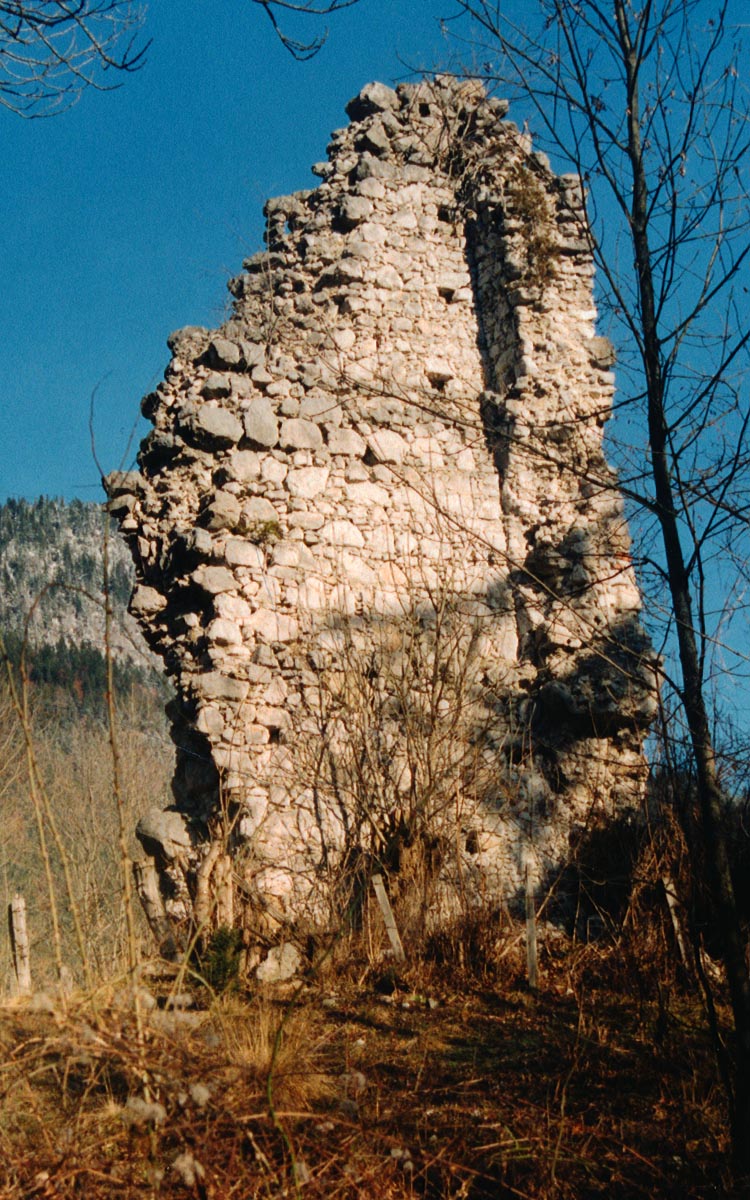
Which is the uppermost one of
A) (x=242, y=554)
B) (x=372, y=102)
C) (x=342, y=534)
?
(x=372, y=102)

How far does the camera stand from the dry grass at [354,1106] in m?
3.14

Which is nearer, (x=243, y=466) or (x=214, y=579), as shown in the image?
(x=214, y=579)

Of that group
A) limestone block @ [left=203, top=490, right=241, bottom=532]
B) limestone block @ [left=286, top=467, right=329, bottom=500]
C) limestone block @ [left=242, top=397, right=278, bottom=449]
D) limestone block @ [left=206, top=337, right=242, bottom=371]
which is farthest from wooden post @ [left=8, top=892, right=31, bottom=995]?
limestone block @ [left=206, top=337, right=242, bottom=371]

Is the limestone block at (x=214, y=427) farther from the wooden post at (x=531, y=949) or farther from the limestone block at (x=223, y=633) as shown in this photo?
the wooden post at (x=531, y=949)

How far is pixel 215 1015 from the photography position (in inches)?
157

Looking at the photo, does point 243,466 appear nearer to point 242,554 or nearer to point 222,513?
point 222,513

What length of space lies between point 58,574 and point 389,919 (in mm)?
49779

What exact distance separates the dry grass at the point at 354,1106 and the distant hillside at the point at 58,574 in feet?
122

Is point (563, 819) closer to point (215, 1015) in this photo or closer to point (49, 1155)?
point (215, 1015)

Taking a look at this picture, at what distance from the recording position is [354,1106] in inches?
146

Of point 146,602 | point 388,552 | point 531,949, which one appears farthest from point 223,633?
point 531,949

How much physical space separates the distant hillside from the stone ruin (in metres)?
34.2

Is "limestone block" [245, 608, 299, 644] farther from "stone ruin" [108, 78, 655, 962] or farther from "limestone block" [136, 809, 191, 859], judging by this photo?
"limestone block" [136, 809, 191, 859]

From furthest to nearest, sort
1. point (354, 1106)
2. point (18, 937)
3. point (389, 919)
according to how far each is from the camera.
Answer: point (18, 937)
point (389, 919)
point (354, 1106)
